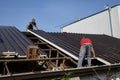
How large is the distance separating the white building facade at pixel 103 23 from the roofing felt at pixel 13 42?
10.3 metres

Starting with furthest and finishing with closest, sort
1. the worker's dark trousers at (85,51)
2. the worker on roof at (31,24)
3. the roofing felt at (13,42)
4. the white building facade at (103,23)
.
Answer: the white building facade at (103,23), the worker on roof at (31,24), the worker's dark trousers at (85,51), the roofing felt at (13,42)

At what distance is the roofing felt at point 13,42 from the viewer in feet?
30.0

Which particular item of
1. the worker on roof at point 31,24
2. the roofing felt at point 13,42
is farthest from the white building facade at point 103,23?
the roofing felt at point 13,42

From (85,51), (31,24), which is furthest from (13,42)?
(31,24)

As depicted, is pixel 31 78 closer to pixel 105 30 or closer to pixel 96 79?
pixel 96 79

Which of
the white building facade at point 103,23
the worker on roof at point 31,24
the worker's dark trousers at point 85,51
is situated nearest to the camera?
the worker's dark trousers at point 85,51

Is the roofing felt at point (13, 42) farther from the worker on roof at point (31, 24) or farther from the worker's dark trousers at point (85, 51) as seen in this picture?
the worker on roof at point (31, 24)

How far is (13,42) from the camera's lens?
34.0 ft

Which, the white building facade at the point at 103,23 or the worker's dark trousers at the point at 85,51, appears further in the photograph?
the white building facade at the point at 103,23

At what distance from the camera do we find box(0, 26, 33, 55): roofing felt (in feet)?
30.0

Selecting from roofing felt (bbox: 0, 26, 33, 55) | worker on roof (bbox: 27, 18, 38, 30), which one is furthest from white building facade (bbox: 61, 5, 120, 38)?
roofing felt (bbox: 0, 26, 33, 55)

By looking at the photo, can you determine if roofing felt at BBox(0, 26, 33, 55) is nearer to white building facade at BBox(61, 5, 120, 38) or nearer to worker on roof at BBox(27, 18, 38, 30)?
worker on roof at BBox(27, 18, 38, 30)

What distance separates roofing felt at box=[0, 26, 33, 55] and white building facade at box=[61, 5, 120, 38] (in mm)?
10336

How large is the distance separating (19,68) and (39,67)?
0.93 metres
